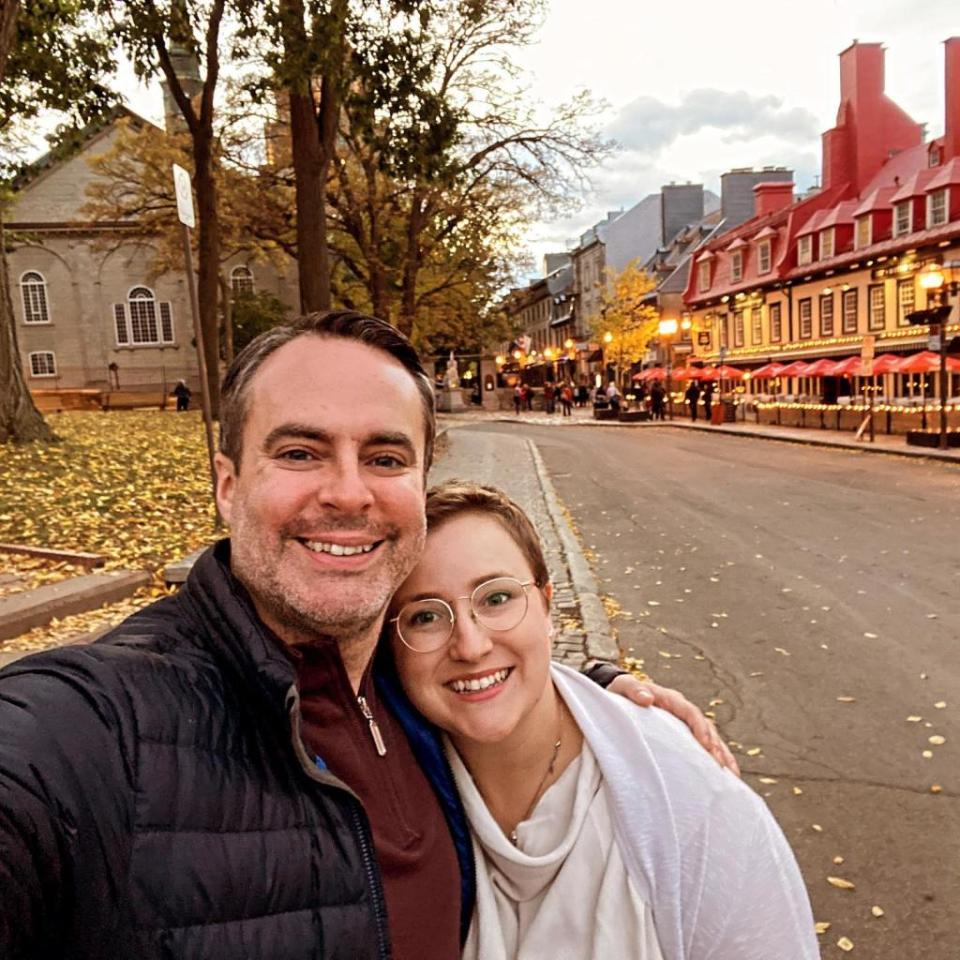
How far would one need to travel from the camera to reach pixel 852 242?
1346 inches

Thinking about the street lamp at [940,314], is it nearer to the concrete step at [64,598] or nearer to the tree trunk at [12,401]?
the concrete step at [64,598]

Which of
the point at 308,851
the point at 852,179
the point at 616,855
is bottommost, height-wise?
the point at 616,855

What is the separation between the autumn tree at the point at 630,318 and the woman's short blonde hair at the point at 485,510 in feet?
170

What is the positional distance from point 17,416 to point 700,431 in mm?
26660

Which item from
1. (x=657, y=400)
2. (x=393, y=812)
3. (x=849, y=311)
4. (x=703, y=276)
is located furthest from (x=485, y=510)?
(x=703, y=276)

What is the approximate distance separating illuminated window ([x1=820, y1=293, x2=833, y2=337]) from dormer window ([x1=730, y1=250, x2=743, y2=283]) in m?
7.90

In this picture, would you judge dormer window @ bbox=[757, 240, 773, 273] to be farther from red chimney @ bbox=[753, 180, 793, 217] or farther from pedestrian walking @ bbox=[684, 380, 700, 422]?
pedestrian walking @ bbox=[684, 380, 700, 422]

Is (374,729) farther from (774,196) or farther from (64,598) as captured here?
(774,196)

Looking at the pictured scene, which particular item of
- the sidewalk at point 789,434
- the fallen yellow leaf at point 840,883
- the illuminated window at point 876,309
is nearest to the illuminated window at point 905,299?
the illuminated window at point 876,309

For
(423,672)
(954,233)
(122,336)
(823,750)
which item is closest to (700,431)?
(954,233)

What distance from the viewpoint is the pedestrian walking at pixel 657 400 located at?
40.9 meters

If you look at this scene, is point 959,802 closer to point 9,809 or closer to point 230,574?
point 230,574

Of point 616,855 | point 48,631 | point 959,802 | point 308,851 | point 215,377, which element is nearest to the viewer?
point 308,851

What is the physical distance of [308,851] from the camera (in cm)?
133
